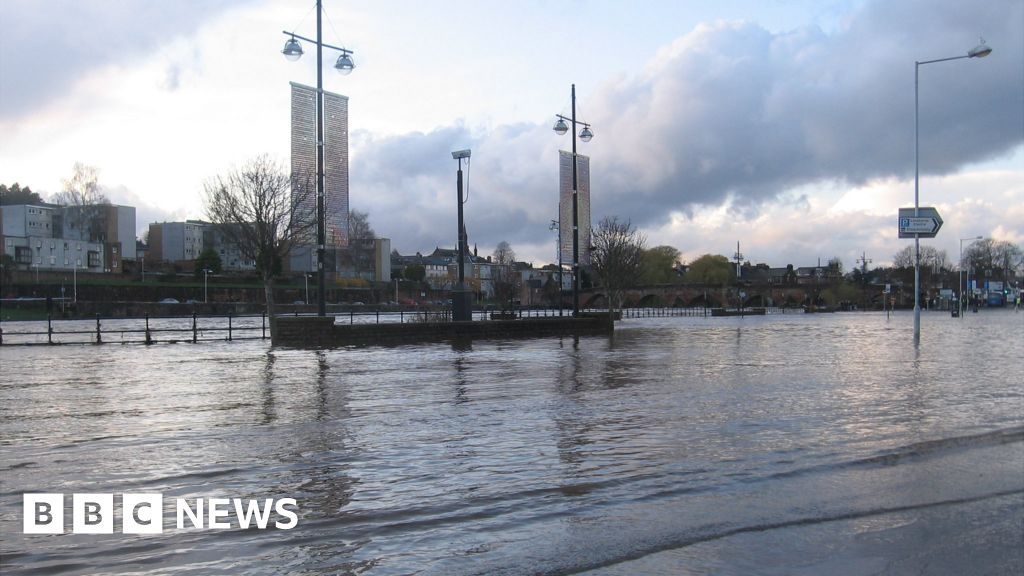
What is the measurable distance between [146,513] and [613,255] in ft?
170

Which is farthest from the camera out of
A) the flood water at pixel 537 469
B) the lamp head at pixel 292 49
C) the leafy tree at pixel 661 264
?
the leafy tree at pixel 661 264

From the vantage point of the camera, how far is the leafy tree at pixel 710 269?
154875mm

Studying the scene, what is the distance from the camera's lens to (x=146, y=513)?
5.89 meters

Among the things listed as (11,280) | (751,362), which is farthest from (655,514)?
(11,280)

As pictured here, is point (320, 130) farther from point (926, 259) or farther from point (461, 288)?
point (926, 259)

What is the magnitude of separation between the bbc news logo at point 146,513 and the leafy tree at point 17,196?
149m

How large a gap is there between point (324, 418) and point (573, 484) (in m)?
4.67

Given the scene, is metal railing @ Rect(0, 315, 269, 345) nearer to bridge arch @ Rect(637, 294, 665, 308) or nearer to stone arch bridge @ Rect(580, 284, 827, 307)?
stone arch bridge @ Rect(580, 284, 827, 307)

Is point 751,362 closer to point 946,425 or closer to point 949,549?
point 946,425

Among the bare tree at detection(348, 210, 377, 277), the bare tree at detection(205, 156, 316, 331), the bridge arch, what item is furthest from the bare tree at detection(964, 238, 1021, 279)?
the bare tree at detection(205, 156, 316, 331)

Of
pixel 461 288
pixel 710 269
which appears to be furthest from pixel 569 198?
pixel 710 269

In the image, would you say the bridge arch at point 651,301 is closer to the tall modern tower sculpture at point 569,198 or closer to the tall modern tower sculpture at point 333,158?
the tall modern tower sculpture at point 569,198

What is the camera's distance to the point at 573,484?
6852mm

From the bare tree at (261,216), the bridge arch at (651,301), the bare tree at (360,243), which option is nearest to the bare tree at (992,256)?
the bridge arch at (651,301)
